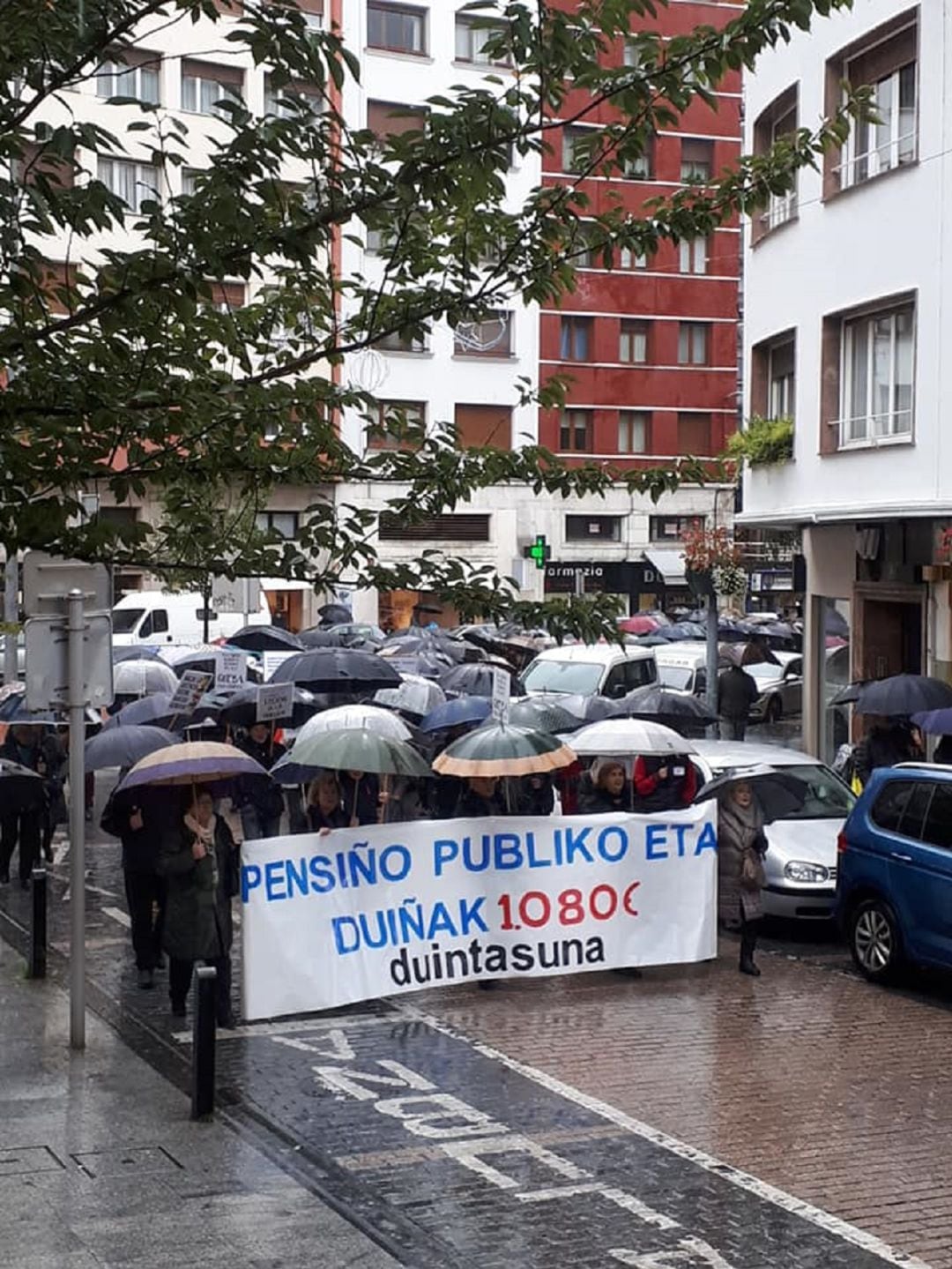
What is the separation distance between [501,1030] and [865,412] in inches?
501

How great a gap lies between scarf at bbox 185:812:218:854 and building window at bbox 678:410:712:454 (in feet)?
162

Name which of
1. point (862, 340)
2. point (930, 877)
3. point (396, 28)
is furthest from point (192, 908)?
point (396, 28)

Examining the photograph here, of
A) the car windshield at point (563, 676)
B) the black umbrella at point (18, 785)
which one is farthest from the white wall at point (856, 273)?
the black umbrella at point (18, 785)

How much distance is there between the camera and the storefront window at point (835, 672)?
84.6 feet

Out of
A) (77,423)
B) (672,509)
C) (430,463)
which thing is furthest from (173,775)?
(672,509)

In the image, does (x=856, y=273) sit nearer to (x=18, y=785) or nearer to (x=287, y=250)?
(x=18, y=785)

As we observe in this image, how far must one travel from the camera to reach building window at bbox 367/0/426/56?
180ft

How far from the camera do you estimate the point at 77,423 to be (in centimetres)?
821

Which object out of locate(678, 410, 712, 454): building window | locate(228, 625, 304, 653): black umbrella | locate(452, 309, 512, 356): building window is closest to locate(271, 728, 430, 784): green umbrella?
locate(228, 625, 304, 653): black umbrella

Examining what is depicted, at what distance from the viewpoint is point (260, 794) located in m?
16.2

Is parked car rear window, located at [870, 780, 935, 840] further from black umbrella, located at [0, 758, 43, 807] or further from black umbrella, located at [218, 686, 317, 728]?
black umbrella, located at [0, 758, 43, 807]

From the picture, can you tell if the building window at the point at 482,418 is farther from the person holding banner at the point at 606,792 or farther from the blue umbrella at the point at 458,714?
the person holding banner at the point at 606,792

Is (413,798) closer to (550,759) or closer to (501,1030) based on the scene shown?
(550,759)

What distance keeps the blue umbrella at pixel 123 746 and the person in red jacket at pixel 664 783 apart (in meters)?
3.96
